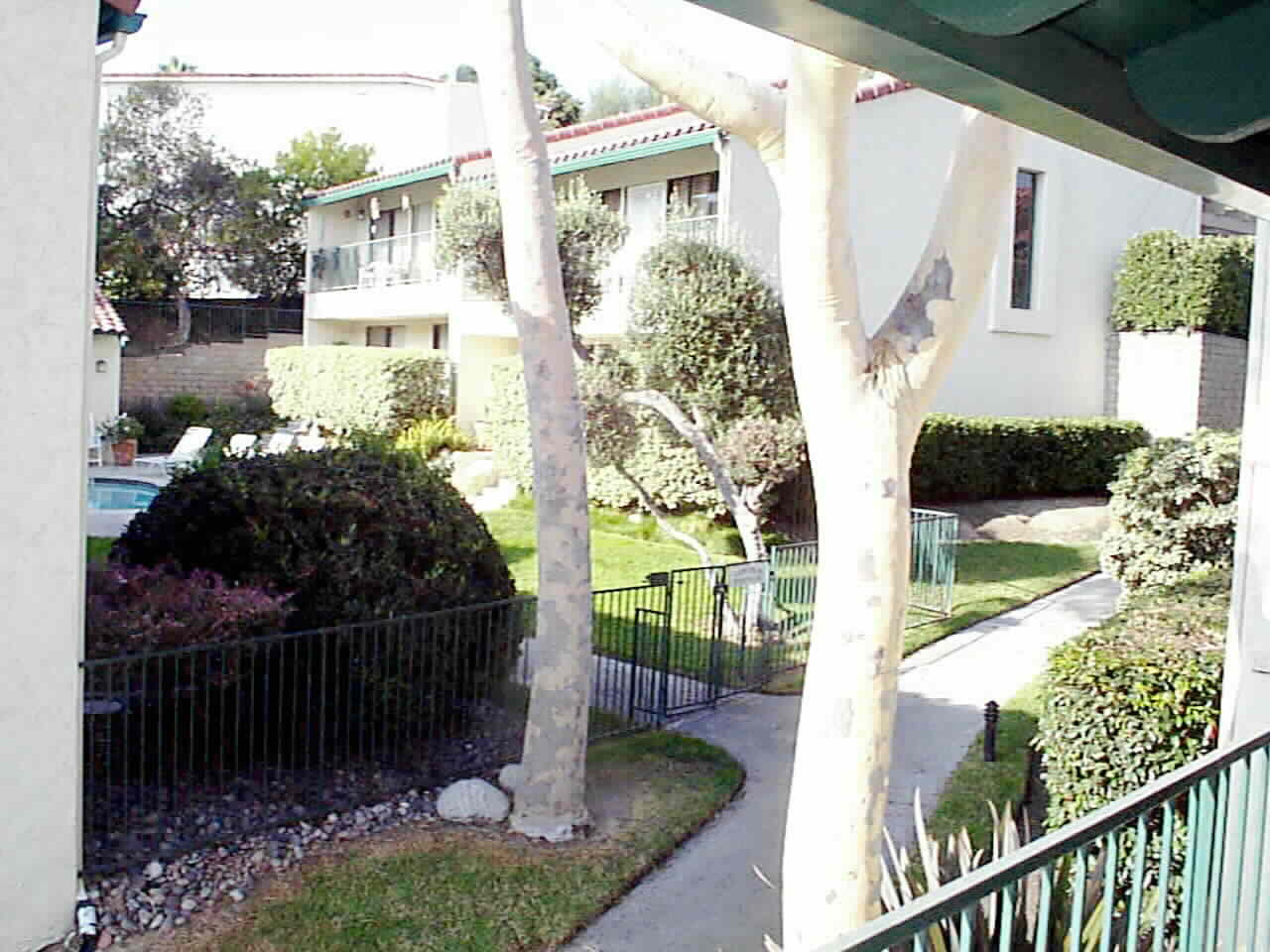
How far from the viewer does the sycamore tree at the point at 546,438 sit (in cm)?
677

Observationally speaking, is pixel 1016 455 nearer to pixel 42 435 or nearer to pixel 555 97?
pixel 42 435

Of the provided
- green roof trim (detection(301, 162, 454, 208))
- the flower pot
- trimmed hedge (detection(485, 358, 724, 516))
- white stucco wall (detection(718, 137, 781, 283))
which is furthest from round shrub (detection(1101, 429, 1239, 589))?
the flower pot

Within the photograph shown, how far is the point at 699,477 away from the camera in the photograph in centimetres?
1602

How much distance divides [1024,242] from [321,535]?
17.0 meters

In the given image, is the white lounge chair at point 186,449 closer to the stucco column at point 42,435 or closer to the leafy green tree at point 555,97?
the stucco column at point 42,435

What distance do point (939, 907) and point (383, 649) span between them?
5.82 meters

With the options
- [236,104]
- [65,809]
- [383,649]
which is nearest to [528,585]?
[383,649]

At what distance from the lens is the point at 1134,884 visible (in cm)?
306

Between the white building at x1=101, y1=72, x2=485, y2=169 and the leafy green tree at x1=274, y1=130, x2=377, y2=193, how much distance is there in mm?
851

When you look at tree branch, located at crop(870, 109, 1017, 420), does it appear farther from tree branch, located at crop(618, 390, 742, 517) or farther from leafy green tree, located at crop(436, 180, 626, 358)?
leafy green tree, located at crop(436, 180, 626, 358)

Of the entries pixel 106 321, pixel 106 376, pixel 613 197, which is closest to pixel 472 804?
pixel 613 197

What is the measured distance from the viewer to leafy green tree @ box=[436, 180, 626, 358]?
15297mm

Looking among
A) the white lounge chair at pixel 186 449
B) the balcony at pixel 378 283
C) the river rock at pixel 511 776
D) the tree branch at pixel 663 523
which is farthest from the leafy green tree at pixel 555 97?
the river rock at pixel 511 776

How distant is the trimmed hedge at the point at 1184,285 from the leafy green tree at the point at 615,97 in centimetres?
2449
